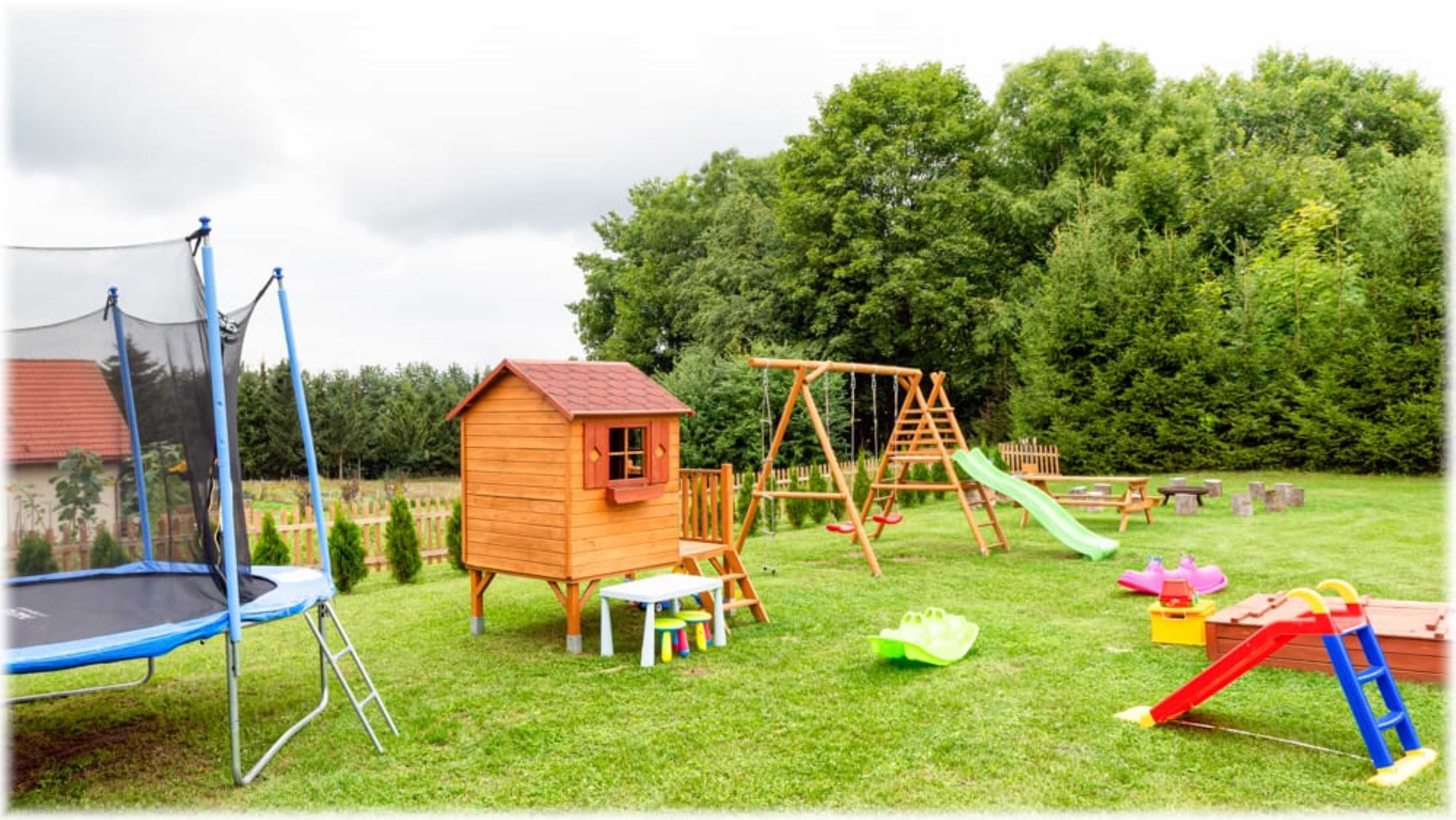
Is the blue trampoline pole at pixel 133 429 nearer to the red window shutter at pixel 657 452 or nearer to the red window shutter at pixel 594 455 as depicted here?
the red window shutter at pixel 594 455

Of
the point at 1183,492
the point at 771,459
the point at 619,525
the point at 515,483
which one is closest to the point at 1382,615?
the point at 619,525

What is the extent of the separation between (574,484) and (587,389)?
30.6 inches

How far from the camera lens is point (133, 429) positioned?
15.3 ft

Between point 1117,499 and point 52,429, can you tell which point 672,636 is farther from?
point 1117,499

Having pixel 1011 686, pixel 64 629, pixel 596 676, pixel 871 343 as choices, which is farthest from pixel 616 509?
pixel 871 343

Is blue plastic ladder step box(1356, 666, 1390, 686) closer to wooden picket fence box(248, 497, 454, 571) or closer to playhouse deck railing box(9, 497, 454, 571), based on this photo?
playhouse deck railing box(9, 497, 454, 571)

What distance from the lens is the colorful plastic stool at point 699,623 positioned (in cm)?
681

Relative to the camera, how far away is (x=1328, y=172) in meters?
24.6

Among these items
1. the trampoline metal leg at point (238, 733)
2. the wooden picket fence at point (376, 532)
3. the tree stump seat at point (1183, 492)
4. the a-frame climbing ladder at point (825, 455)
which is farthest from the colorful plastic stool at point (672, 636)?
the tree stump seat at point (1183, 492)

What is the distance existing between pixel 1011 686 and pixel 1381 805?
79.4 inches

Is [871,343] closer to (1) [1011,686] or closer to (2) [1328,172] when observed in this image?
(2) [1328,172]

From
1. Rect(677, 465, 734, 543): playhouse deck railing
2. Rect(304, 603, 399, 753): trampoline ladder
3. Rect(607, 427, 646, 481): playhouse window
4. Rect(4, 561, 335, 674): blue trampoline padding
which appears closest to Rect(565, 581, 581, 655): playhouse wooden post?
Rect(607, 427, 646, 481): playhouse window

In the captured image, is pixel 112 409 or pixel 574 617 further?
pixel 574 617

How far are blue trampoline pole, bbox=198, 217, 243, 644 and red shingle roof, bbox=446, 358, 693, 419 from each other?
97.2 inches
